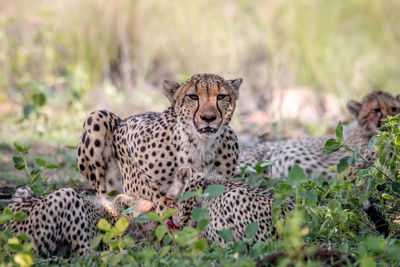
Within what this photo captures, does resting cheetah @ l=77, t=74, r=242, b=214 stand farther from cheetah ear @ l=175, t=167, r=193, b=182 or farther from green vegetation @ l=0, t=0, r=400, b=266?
green vegetation @ l=0, t=0, r=400, b=266

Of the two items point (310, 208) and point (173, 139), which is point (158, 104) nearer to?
point (173, 139)

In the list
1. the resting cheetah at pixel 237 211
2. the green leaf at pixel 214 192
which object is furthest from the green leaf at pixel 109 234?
the resting cheetah at pixel 237 211

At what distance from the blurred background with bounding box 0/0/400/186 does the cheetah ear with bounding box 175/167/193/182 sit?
433cm

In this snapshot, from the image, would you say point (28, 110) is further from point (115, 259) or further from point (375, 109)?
point (115, 259)

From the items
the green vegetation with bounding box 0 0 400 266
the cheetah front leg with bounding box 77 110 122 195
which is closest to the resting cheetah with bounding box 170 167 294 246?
the cheetah front leg with bounding box 77 110 122 195

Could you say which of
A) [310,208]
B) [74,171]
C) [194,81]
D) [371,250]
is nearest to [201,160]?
[194,81]

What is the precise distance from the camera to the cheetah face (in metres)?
5.97

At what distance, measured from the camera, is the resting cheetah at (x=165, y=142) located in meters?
4.38

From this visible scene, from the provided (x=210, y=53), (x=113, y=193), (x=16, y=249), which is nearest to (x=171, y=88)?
(x=113, y=193)

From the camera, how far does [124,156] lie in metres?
5.09

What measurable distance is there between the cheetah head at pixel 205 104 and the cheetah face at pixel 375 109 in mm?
2033

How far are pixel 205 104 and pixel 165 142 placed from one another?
511mm

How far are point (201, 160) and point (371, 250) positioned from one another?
5.85 ft

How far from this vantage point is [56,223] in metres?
3.77
